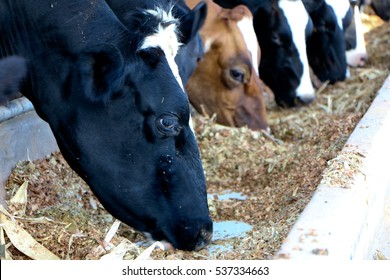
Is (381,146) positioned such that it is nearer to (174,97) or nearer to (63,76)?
(174,97)

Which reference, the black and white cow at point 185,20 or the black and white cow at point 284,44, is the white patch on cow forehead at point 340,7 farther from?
the black and white cow at point 185,20

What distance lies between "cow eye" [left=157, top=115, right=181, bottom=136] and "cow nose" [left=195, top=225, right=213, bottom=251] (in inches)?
20.9

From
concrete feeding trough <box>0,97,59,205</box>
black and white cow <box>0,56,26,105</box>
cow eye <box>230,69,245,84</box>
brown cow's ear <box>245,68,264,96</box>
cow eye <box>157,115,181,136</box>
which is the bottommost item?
brown cow's ear <box>245,68,264,96</box>

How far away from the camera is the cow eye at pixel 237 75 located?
22.0ft

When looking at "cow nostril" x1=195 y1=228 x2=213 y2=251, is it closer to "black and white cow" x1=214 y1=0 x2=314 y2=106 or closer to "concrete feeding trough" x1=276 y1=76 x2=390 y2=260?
"concrete feeding trough" x1=276 y1=76 x2=390 y2=260

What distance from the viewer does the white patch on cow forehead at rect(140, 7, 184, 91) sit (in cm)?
383

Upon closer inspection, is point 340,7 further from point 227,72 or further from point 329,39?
point 227,72

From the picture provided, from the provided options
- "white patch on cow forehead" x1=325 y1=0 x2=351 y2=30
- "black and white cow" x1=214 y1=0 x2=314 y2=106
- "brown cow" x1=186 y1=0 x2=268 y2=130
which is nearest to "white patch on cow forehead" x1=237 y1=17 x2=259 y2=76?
"brown cow" x1=186 y1=0 x2=268 y2=130

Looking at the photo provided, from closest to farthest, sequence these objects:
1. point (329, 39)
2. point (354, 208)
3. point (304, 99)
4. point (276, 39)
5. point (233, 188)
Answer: point (354, 208) < point (233, 188) < point (276, 39) < point (304, 99) < point (329, 39)

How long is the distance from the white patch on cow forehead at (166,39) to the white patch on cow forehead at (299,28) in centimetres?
390

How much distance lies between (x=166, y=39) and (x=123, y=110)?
1.38ft

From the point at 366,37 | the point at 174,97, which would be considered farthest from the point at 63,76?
the point at 366,37

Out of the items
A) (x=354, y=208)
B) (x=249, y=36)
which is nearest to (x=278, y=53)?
(x=249, y=36)

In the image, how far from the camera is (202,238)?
3.94m
